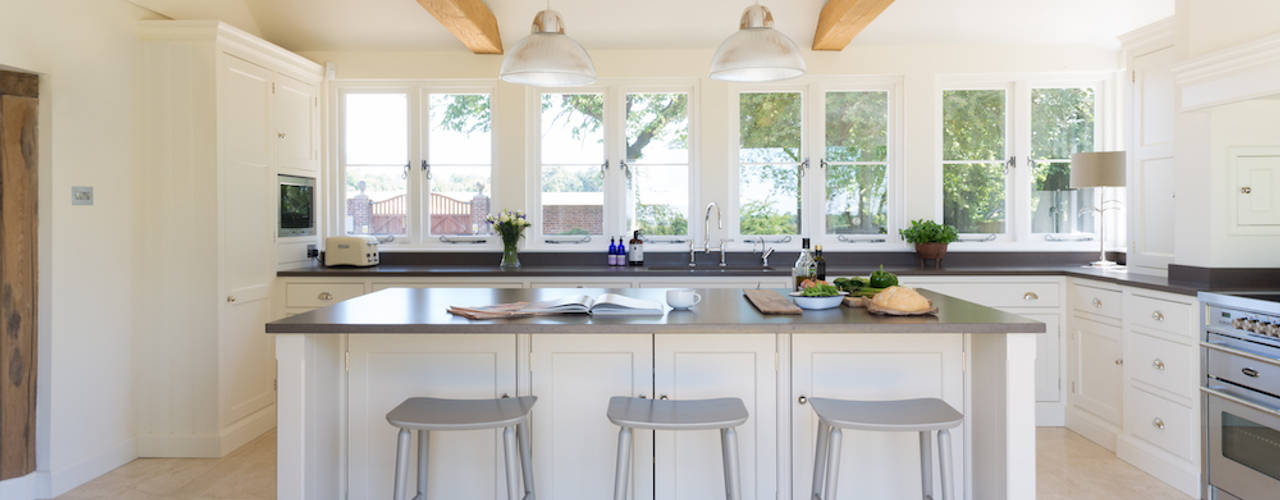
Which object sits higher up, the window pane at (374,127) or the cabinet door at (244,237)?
the window pane at (374,127)

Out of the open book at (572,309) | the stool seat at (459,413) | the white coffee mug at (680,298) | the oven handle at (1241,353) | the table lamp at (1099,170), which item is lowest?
the stool seat at (459,413)

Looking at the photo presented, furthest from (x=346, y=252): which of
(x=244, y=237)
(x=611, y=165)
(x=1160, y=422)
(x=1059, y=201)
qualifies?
(x=1059, y=201)

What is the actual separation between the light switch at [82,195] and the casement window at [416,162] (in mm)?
1758

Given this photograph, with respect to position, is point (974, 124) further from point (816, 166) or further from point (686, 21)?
point (686, 21)

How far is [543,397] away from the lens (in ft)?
8.17

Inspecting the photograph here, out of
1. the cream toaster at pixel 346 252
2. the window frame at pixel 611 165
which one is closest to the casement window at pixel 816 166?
the window frame at pixel 611 165

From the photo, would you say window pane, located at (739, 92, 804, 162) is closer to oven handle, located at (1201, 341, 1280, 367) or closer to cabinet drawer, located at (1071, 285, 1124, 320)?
cabinet drawer, located at (1071, 285, 1124, 320)

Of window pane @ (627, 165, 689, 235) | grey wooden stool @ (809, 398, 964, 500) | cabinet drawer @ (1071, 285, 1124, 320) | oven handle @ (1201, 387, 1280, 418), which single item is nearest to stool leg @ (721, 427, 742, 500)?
grey wooden stool @ (809, 398, 964, 500)

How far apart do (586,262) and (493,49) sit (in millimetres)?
1637

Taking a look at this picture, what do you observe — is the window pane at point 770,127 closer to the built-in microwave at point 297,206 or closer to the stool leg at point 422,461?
the built-in microwave at point 297,206

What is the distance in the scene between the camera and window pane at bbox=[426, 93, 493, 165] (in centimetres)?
508

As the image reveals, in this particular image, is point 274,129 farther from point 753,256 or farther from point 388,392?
point 753,256

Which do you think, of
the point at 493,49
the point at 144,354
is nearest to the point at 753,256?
the point at 493,49

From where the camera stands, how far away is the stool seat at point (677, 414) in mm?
1993
